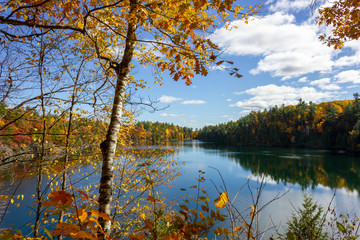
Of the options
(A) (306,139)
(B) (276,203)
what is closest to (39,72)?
(B) (276,203)

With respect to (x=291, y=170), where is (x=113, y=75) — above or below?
above

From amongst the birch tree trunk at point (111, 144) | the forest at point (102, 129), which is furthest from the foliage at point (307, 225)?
the birch tree trunk at point (111, 144)

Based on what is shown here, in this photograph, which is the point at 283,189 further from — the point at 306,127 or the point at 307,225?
the point at 306,127

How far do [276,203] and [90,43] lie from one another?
17.4 meters

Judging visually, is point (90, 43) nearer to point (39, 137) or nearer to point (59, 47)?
point (59, 47)

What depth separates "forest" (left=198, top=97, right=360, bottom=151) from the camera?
4400 centimetres

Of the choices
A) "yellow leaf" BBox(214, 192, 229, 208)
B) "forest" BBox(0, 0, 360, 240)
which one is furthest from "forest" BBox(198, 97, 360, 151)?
"yellow leaf" BBox(214, 192, 229, 208)

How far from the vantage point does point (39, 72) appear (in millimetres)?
2674

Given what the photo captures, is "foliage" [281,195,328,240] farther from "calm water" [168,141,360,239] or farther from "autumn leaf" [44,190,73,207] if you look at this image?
"calm water" [168,141,360,239]

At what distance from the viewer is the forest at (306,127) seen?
144ft

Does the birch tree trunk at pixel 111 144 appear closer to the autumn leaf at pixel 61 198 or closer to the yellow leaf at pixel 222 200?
the autumn leaf at pixel 61 198

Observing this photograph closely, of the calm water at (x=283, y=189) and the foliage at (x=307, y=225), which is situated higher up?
the foliage at (x=307, y=225)

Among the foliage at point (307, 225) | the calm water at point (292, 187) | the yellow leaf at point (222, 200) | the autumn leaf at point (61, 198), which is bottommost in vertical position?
the calm water at point (292, 187)

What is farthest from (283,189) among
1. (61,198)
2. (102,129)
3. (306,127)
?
(306,127)
